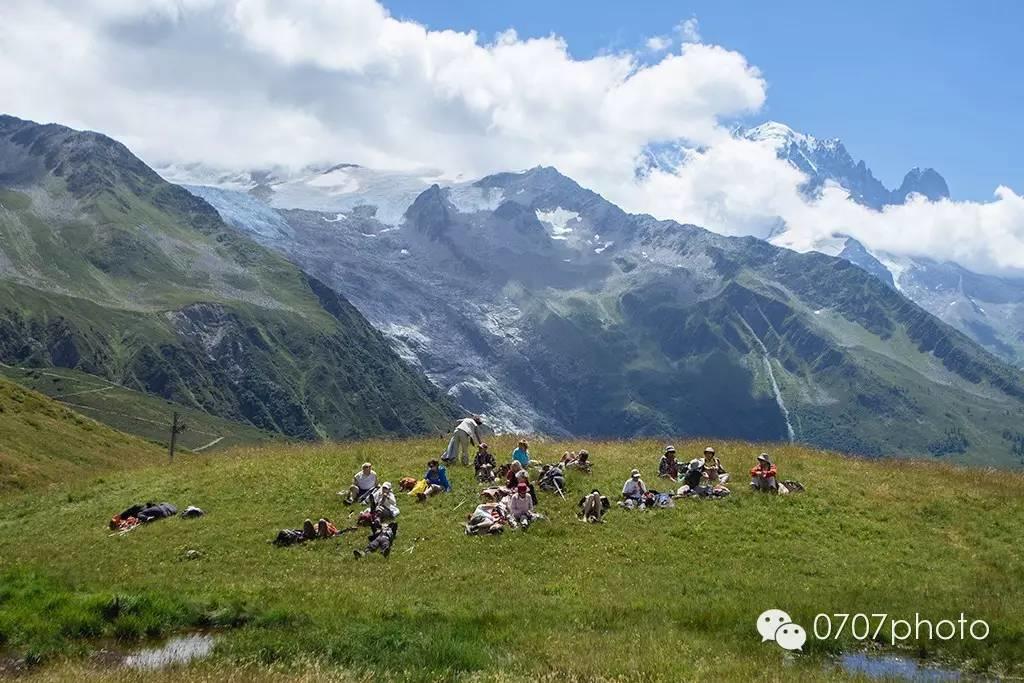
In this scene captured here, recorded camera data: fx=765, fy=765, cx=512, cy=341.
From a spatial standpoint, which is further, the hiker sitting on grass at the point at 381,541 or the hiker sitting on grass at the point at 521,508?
the hiker sitting on grass at the point at 521,508

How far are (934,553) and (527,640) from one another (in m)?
17.5

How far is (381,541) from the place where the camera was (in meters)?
28.2

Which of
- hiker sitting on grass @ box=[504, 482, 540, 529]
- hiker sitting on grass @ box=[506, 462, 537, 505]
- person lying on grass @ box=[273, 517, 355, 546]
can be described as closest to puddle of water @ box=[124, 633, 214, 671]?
person lying on grass @ box=[273, 517, 355, 546]

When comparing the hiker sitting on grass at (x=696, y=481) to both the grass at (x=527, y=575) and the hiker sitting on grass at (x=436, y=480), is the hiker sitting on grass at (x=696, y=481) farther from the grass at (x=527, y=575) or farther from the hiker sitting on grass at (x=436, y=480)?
the hiker sitting on grass at (x=436, y=480)

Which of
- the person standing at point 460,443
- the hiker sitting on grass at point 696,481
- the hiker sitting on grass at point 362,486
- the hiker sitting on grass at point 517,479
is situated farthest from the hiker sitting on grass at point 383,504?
the hiker sitting on grass at point 696,481

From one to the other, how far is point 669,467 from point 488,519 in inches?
464

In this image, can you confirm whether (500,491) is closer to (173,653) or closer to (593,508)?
(593,508)

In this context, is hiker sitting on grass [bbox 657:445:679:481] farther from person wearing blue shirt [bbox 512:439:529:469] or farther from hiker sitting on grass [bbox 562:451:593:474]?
person wearing blue shirt [bbox 512:439:529:469]

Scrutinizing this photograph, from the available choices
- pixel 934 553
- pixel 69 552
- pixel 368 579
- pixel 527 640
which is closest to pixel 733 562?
pixel 934 553

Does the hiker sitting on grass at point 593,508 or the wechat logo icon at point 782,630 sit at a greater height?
the hiker sitting on grass at point 593,508

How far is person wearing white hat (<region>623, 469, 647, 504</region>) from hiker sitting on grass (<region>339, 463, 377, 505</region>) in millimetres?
11582

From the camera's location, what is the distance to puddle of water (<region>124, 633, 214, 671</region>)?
651 inches

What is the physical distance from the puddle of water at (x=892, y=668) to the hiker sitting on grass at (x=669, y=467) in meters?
19.4

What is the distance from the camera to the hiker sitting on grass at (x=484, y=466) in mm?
37047
